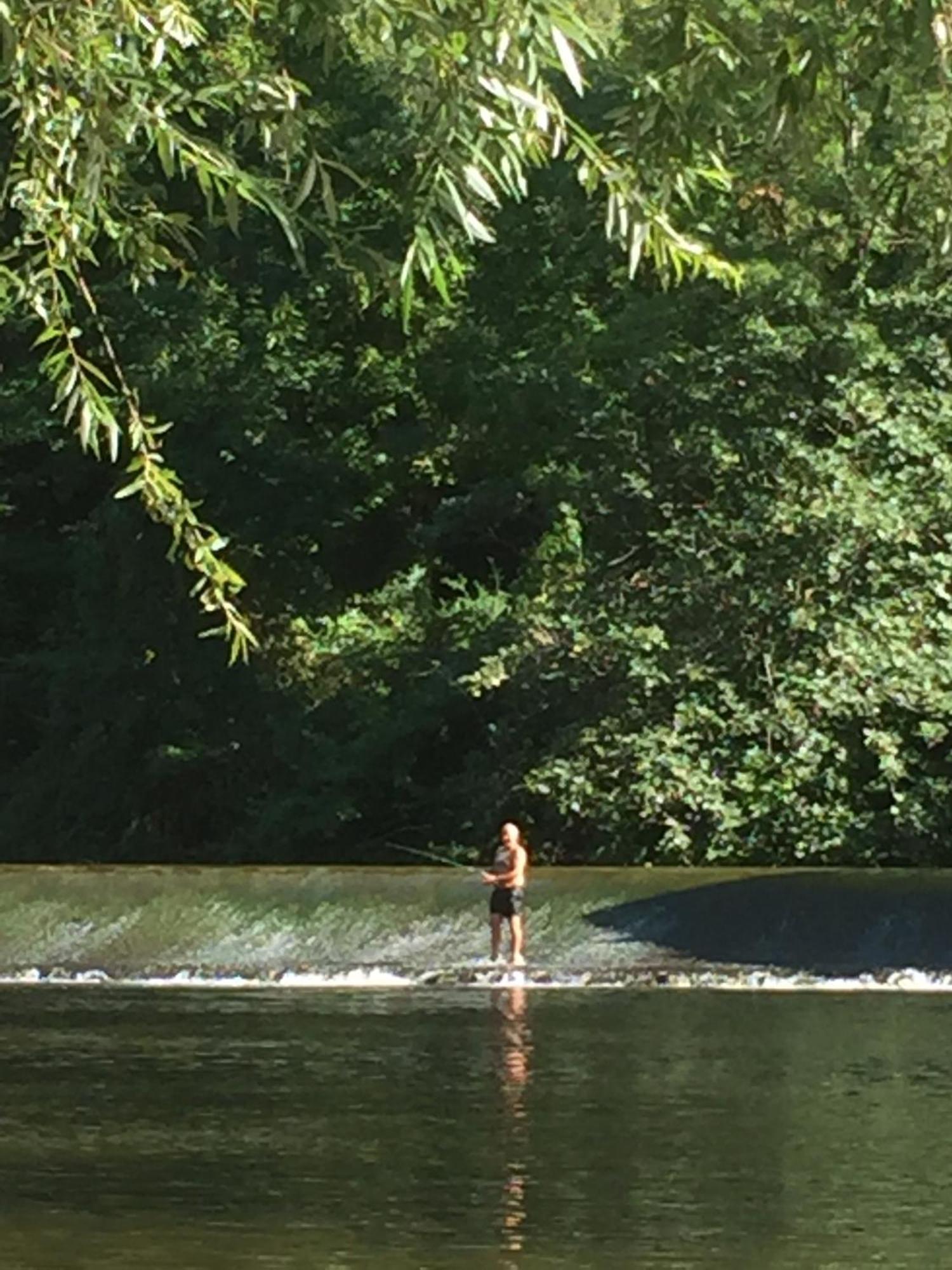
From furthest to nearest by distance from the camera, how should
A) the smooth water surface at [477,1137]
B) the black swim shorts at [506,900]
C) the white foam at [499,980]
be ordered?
the black swim shorts at [506,900]
the white foam at [499,980]
the smooth water surface at [477,1137]

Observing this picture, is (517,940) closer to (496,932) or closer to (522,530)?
(496,932)

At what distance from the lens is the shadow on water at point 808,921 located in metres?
27.3

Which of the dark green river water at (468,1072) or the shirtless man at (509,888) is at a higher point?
the shirtless man at (509,888)

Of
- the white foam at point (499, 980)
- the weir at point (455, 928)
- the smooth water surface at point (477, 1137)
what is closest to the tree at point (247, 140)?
the smooth water surface at point (477, 1137)

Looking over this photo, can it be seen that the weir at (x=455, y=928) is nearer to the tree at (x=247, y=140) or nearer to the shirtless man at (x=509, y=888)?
the shirtless man at (x=509, y=888)

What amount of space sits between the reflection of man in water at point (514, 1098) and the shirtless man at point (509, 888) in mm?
1421

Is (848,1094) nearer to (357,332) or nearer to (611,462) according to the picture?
(611,462)

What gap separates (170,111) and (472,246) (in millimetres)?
26324

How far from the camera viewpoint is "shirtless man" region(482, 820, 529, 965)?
90.7 feet

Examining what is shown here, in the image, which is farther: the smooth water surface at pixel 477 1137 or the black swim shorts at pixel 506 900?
the black swim shorts at pixel 506 900

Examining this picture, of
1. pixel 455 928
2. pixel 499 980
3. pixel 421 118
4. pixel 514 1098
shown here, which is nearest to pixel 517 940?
pixel 499 980

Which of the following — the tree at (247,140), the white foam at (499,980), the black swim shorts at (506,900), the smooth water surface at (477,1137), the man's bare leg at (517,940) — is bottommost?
the smooth water surface at (477,1137)

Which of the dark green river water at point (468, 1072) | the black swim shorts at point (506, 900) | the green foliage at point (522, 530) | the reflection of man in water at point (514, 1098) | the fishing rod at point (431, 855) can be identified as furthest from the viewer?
the fishing rod at point (431, 855)

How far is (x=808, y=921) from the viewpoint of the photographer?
27.8 metres
